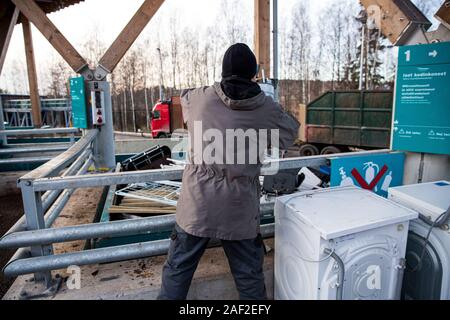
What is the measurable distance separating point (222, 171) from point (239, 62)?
61cm

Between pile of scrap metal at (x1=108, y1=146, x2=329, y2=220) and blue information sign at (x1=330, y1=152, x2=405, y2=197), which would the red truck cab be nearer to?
pile of scrap metal at (x1=108, y1=146, x2=329, y2=220)

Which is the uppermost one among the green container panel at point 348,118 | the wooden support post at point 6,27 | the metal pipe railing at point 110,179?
the wooden support post at point 6,27

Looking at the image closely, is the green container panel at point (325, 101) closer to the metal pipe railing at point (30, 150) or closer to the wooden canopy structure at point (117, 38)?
the wooden canopy structure at point (117, 38)

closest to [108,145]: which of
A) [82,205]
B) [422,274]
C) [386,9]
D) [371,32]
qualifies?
[82,205]

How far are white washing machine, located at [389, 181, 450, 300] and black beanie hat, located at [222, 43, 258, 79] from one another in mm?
1389

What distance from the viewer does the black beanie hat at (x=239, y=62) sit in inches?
69.1

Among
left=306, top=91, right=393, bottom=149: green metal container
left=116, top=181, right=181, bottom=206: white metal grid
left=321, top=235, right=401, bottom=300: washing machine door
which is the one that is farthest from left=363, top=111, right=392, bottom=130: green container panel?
left=321, top=235, right=401, bottom=300: washing machine door

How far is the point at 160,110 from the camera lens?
48.5 feet

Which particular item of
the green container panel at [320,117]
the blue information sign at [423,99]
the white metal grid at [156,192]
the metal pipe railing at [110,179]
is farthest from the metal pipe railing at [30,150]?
the green container panel at [320,117]

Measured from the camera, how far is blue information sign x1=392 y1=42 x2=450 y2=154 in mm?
2695

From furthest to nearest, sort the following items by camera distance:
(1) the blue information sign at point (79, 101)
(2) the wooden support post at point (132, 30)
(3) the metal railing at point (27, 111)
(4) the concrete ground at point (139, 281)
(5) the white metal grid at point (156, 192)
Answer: (3) the metal railing at point (27, 111) → (1) the blue information sign at point (79, 101) → (2) the wooden support post at point (132, 30) → (5) the white metal grid at point (156, 192) → (4) the concrete ground at point (139, 281)

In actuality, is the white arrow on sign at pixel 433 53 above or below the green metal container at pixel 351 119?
above

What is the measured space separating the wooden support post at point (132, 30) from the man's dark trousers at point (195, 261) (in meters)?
4.14
